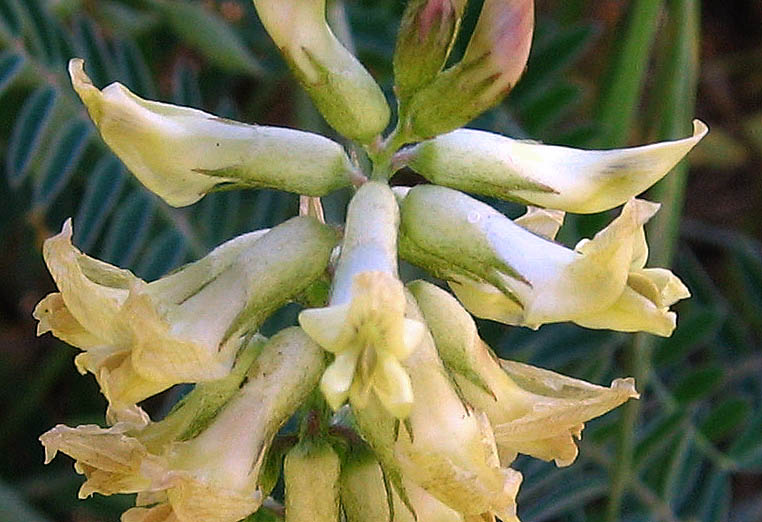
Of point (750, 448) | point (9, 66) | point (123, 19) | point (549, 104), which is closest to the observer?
point (9, 66)

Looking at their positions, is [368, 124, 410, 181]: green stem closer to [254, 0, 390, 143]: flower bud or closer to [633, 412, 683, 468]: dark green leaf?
[254, 0, 390, 143]: flower bud

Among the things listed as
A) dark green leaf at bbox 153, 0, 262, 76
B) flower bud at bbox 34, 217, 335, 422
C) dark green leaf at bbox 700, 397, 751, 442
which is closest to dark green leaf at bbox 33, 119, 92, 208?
dark green leaf at bbox 153, 0, 262, 76

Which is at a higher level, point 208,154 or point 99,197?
point 208,154

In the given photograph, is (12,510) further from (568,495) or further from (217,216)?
(568,495)

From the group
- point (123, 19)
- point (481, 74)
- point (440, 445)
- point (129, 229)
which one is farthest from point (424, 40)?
point (123, 19)

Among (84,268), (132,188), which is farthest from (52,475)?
(84,268)

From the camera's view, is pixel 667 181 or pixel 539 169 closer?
pixel 539 169

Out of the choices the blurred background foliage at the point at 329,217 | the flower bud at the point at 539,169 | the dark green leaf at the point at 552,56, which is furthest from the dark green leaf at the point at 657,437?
the flower bud at the point at 539,169
